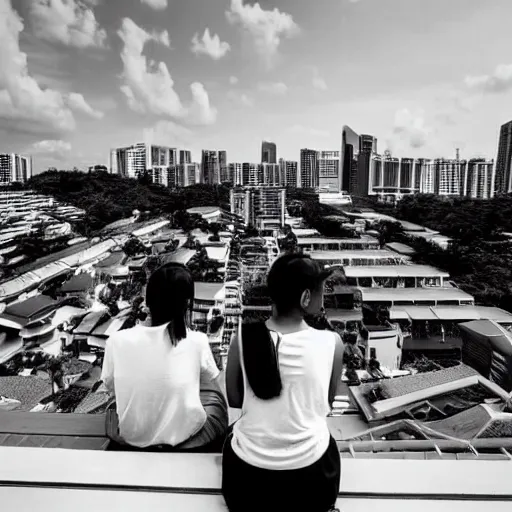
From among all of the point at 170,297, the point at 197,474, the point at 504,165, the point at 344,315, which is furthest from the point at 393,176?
the point at 197,474

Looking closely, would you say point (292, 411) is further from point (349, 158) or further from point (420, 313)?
point (349, 158)

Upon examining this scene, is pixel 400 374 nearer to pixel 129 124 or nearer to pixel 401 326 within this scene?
pixel 401 326

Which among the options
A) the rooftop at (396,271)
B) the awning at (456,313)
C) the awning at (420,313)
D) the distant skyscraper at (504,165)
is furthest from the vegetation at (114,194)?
the distant skyscraper at (504,165)

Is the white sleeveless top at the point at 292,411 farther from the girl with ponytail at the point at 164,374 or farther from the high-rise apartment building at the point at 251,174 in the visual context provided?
the high-rise apartment building at the point at 251,174

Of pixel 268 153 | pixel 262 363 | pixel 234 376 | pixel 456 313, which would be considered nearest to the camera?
pixel 262 363

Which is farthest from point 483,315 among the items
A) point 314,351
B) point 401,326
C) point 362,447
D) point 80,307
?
point 80,307

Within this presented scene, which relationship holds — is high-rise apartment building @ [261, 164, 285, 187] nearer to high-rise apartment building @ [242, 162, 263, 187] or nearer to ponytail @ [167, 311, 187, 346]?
high-rise apartment building @ [242, 162, 263, 187]

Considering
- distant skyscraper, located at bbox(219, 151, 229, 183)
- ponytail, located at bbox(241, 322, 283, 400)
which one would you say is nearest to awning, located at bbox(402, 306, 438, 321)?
distant skyscraper, located at bbox(219, 151, 229, 183)
